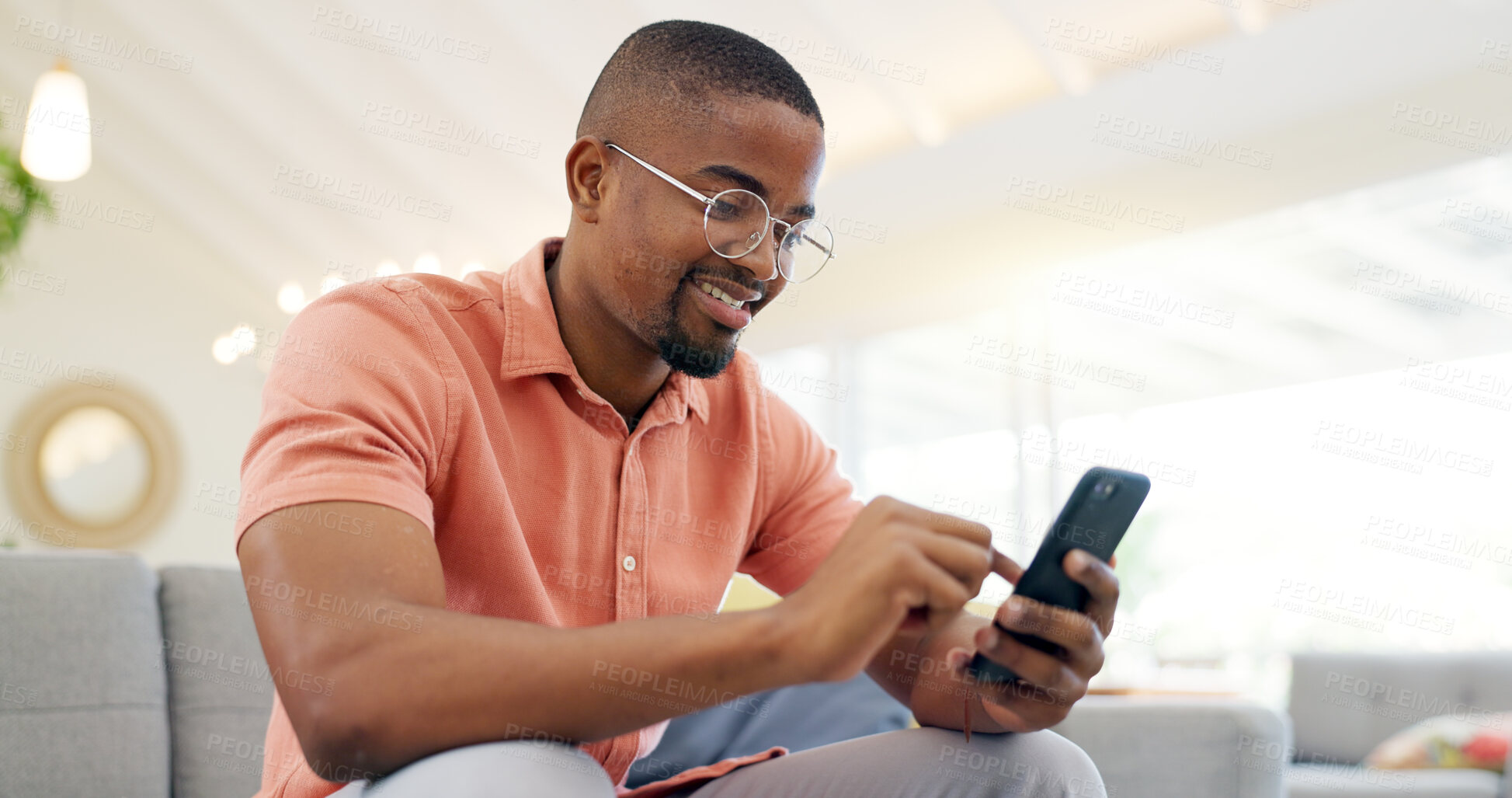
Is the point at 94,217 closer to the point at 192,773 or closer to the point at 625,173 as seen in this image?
the point at 192,773

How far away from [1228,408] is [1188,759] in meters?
3.75

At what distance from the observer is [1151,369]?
556cm

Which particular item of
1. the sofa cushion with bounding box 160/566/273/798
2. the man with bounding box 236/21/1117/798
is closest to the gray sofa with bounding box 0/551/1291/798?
the sofa cushion with bounding box 160/566/273/798

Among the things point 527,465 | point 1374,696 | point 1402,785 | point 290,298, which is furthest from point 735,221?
point 290,298

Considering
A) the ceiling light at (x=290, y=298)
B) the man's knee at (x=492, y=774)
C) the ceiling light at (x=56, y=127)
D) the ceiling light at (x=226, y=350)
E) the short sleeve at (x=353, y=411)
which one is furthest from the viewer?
the ceiling light at (x=226, y=350)

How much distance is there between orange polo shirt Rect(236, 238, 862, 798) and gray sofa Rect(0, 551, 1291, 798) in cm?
28

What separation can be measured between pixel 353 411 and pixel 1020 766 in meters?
0.71

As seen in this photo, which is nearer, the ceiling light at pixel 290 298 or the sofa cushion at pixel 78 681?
the sofa cushion at pixel 78 681

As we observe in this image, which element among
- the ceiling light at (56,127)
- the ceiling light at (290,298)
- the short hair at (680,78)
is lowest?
the ceiling light at (290,298)

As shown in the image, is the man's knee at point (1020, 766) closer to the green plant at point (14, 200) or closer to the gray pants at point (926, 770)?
the gray pants at point (926, 770)

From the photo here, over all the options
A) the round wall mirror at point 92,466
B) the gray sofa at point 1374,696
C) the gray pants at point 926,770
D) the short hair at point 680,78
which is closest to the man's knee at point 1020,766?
the gray pants at point 926,770

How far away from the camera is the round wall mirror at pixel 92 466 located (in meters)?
6.76

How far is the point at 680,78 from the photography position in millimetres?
1347

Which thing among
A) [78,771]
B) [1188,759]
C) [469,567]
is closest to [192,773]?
[78,771]
